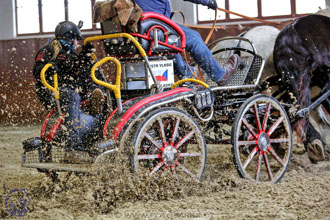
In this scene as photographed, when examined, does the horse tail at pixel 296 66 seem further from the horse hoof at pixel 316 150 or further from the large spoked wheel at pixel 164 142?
the large spoked wheel at pixel 164 142

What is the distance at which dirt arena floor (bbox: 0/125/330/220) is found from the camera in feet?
10.3

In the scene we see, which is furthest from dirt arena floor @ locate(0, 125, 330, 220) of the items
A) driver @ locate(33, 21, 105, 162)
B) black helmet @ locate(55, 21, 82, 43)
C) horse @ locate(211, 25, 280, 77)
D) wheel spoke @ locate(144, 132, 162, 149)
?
horse @ locate(211, 25, 280, 77)

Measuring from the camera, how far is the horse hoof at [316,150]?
193 inches

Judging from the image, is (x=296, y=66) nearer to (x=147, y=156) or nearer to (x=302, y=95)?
(x=302, y=95)

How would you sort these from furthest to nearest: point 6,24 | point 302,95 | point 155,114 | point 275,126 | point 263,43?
point 6,24
point 263,43
point 302,95
point 275,126
point 155,114

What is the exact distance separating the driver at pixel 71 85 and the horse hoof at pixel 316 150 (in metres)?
2.17

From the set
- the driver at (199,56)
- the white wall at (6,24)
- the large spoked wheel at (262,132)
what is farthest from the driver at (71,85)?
the white wall at (6,24)

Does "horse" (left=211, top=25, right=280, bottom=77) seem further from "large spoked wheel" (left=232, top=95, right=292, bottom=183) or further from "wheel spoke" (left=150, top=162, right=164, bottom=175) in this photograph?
"wheel spoke" (left=150, top=162, right=164, bottom=175)

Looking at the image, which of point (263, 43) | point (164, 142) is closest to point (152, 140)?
point (164, 142)

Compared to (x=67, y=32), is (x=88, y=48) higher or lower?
lower

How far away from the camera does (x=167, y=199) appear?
3482 mm

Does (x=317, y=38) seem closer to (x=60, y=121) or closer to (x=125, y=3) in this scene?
(x=125, y=3)

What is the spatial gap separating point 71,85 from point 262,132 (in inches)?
59.8

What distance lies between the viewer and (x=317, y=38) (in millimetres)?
4973
